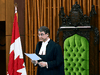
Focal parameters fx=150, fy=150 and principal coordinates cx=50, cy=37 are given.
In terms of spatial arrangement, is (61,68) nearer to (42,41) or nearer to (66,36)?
(42,41)

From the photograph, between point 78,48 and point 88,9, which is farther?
point 88,9

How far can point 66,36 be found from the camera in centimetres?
379

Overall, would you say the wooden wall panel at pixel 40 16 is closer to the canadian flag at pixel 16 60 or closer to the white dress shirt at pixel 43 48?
the canadian flag at pixel 16 60

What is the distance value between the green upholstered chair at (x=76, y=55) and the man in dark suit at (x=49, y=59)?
1.54 meters

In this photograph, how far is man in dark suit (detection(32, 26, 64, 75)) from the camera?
2.11 metres

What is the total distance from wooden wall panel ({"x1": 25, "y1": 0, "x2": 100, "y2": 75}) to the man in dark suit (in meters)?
1.81

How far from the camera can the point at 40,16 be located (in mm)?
4121

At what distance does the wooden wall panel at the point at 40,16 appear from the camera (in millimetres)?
4018

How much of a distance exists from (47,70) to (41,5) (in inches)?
94.6

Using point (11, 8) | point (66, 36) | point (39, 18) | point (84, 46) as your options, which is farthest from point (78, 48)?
point (11, 8)

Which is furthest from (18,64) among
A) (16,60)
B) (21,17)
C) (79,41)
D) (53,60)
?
(53,60)

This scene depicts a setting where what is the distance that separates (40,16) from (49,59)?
217 centimetres

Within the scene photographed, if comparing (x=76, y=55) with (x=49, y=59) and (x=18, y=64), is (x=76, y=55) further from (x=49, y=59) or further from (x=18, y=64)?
(x=49, y=59)

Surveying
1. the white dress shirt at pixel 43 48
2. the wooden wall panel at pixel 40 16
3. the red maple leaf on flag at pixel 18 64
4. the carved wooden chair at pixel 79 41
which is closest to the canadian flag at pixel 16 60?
the red maple leaf on flag at pixel 18 64
